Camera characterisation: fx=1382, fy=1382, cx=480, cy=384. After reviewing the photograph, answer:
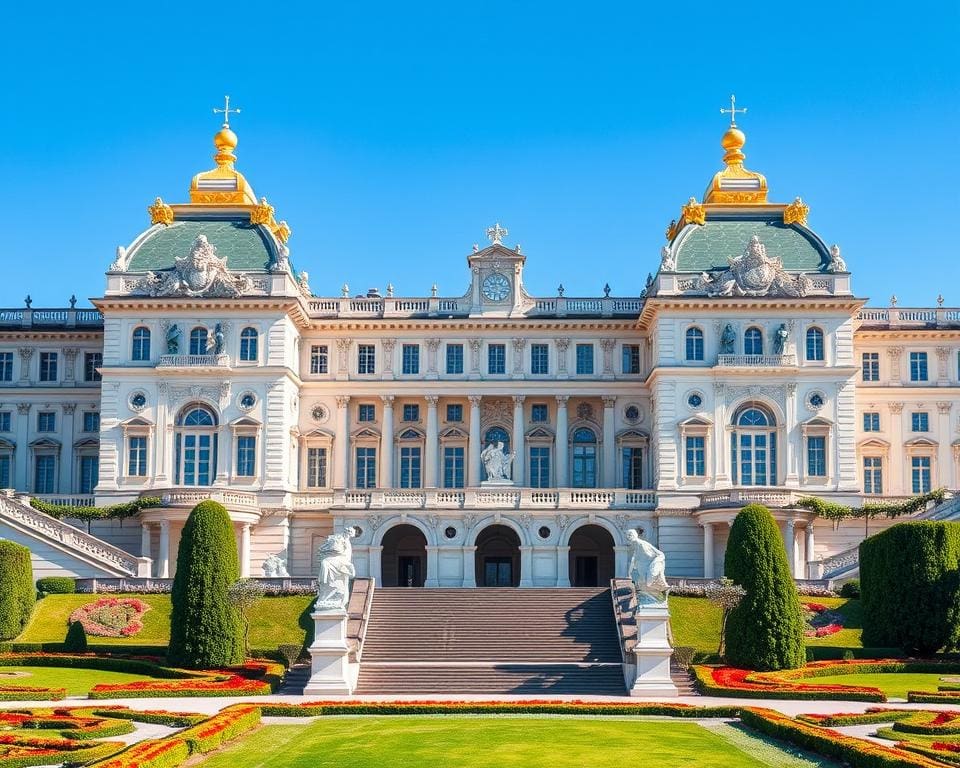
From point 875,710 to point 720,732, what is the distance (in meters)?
4.85

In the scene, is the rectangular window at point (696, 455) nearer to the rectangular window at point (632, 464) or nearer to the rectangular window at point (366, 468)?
the rectangular window at point (632, 464)

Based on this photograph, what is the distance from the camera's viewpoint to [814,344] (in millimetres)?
76125

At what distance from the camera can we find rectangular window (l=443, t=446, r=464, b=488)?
3162 inches

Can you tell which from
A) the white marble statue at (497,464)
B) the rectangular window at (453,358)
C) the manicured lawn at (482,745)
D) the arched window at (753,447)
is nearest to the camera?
the manicured lawn at (482,745)

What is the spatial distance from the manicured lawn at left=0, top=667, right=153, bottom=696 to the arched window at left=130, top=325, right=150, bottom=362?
27922mm

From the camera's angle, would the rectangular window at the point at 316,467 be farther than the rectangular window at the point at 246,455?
Yes

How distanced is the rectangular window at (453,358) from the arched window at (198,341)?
14.0 m

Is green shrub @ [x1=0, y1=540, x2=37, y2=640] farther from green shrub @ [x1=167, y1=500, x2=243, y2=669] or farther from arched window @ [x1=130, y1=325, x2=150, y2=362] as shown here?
arched window @ [x1=130, y1=325, x2=150, y2=362]

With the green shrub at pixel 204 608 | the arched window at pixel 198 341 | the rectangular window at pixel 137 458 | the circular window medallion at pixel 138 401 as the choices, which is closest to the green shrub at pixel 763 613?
the green shrub at pixel 204 608

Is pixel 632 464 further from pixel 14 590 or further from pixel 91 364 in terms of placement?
pixel 14 590

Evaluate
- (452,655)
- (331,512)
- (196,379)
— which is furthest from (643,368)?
(452,655)

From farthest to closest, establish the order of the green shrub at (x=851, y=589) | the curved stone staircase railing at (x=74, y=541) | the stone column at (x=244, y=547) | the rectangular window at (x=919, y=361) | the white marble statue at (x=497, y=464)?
the rectangular window at (x=919, y=361)
the white marble statue at (x=497, y=464)
the stone column at (x=244, y=547)
the curved stone staircase railing at (x=74, y=541)
the green shrub at (x=851, y=589)

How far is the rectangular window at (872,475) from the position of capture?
267 ft

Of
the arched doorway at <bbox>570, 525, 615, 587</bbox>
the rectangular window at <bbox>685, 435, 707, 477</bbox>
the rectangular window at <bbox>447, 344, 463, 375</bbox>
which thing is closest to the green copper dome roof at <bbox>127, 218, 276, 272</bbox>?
the rectangular window at <bbox>447, 344, 463, 375</bbox>
